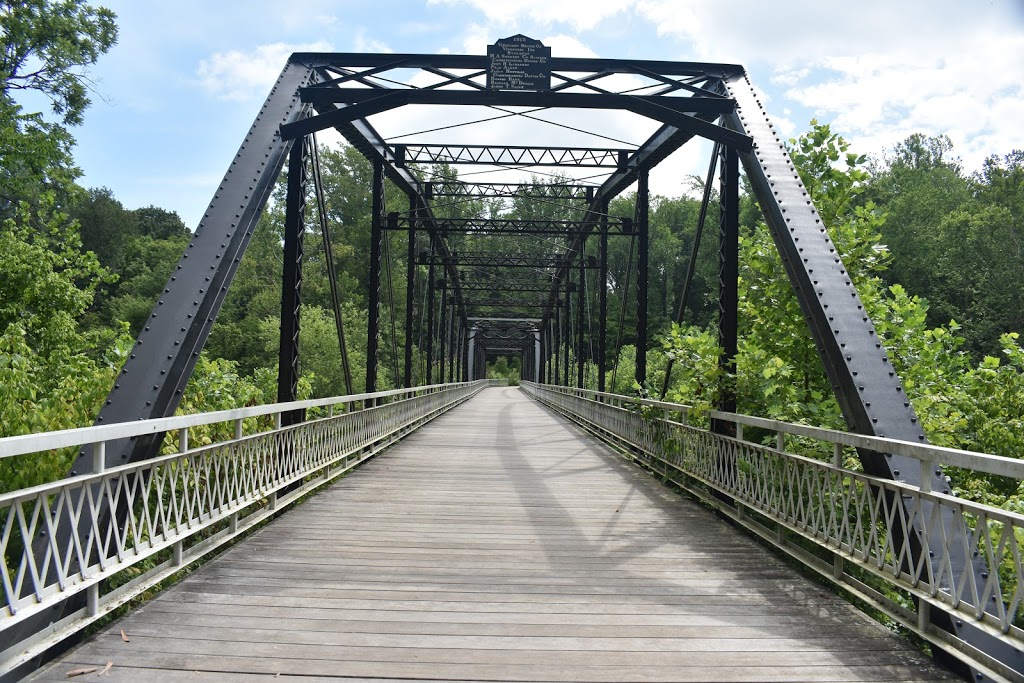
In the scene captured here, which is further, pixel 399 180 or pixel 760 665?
pixel 399 180

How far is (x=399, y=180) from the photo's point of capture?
17375 millimetres

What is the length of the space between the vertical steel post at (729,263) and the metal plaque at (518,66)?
2.24 metres

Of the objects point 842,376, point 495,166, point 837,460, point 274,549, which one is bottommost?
point 274,549

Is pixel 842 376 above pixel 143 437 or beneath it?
above

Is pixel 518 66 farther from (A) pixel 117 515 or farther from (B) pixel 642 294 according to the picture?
(B) pixel 642 294

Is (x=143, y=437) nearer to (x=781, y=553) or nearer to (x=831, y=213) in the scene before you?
(x=781, y=553)

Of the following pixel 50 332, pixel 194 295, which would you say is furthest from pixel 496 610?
pixel 50 332

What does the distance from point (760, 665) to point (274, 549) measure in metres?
3.36

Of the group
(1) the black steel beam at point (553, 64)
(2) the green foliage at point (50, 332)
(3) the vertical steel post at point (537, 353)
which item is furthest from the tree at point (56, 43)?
(3) the vertical steel post at point (537, 353)

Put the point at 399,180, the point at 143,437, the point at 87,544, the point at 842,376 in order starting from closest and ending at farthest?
the point at 87,544, the point at 143,437, the point at 842,376, the point at 399,180

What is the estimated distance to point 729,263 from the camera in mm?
8227

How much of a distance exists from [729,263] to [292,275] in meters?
4.78

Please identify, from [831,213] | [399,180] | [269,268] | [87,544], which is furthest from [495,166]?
[269,268]

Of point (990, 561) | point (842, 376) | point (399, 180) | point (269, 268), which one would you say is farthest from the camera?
point (269, 268)
